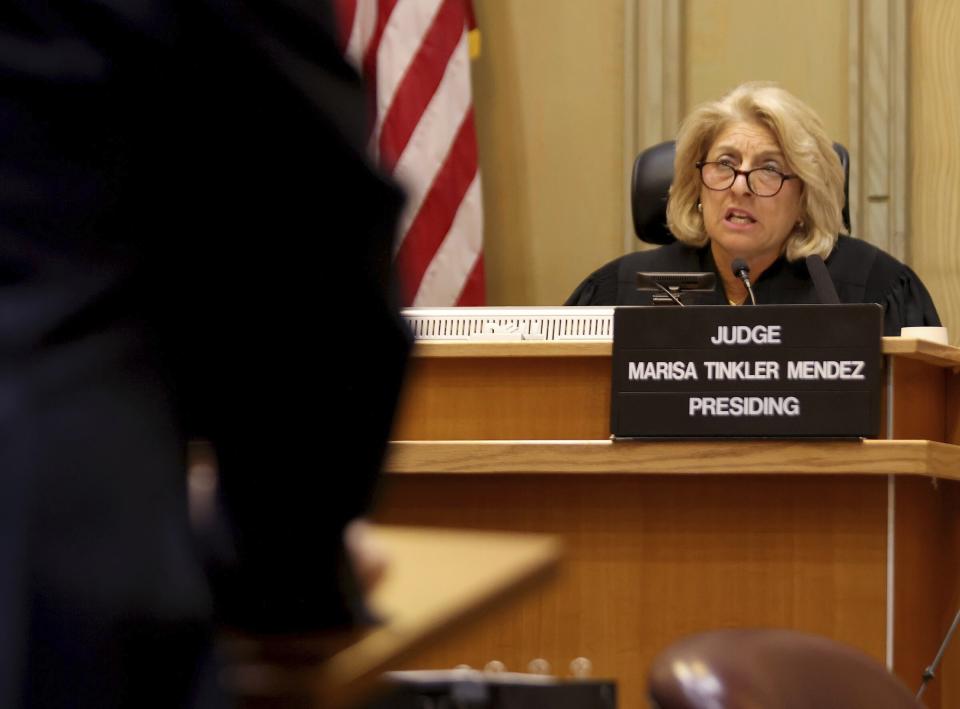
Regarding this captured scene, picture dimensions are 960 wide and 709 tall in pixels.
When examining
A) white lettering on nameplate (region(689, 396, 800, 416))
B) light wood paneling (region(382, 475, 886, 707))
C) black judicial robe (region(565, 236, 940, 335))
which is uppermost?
black judicial robe (region(565, 236, 940, 335))

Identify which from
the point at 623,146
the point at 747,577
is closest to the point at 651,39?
the point at 623,146

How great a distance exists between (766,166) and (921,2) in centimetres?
139

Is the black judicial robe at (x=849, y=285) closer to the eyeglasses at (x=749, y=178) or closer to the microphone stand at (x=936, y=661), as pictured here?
the eyeglasses at (x=749, y=178)

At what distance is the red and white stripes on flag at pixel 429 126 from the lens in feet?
16.3

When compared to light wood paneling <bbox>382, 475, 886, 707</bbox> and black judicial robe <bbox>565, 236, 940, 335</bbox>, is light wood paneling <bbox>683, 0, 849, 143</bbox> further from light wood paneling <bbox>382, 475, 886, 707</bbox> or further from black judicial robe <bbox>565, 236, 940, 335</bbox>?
light wood paneling <bbox>382, 475, 886, 707</bbox>

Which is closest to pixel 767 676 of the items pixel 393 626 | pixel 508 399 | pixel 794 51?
pixel 393 626

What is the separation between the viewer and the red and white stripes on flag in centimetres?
497

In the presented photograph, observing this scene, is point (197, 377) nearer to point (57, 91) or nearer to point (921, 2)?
point (57, 91)

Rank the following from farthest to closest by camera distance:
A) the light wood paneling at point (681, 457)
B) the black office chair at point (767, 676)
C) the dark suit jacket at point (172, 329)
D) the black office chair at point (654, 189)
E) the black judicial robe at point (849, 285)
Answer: the black office chair at point (654, 189), the black judicial robe at point (849, 285), the light wood paneling at point (681, 457), the black office chair at point (767, 676), the dark suit jacket at point (172, 329)

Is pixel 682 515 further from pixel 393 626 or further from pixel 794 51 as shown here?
pixel 794 51

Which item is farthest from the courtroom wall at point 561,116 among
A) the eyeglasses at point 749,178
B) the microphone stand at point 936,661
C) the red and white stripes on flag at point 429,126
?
the microphone stand at point 936,661

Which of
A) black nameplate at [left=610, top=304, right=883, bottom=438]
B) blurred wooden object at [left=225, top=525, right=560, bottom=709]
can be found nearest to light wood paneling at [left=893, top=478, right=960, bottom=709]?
black nameplate at [left=610, top=304, right=883, bottom=438]

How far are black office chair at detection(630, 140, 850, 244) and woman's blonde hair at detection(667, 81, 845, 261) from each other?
0.08 m

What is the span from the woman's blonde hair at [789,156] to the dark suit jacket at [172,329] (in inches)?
128
